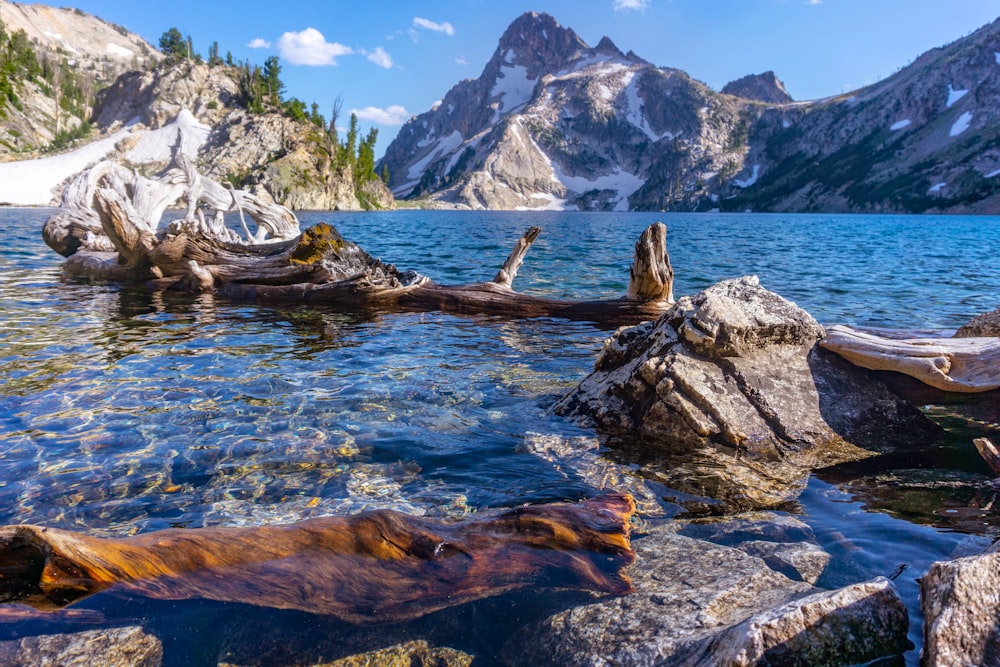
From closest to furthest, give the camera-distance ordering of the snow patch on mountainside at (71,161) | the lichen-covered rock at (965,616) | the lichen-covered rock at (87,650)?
the lichen-covered rock at (965,616), the lichen-covered rock at (87,650), the snow patch on mountainside at (71,161)

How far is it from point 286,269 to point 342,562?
42.0ft

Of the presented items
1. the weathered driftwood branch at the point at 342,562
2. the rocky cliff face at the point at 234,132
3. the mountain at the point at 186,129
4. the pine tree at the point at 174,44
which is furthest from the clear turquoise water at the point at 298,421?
the pine tree at the point at 174,44

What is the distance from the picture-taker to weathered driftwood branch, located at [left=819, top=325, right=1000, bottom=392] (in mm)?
5816

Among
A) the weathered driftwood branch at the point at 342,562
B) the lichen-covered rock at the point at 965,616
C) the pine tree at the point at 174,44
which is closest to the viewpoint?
the lichen-covered rock at the point at 965,616

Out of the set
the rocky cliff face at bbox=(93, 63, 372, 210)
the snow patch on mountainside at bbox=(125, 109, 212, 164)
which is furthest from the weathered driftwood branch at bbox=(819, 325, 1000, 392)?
the snow patch on mountainside at bbox=(125, 109, 212, 164)

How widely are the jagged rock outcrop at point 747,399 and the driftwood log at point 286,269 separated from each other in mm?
5595

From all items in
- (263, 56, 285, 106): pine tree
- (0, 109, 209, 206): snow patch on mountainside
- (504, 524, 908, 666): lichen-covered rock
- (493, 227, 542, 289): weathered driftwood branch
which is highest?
(263, 56, 285, 106): pine tree

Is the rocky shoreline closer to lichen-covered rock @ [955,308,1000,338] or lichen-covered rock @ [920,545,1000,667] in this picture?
lichen-covered rock @ [920,545,1000,667]

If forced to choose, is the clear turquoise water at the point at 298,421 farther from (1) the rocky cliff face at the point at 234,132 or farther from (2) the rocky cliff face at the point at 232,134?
(2) the rocky cliff face at the point at 232,134

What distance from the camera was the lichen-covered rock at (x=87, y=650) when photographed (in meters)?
2.88

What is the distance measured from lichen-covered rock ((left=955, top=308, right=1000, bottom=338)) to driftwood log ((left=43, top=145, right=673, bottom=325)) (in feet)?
16.9

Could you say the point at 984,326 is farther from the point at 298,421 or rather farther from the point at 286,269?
the point at 286,269

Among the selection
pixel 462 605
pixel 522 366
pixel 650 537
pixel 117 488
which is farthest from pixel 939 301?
pixel 117 488

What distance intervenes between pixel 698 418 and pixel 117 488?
5426 mm
